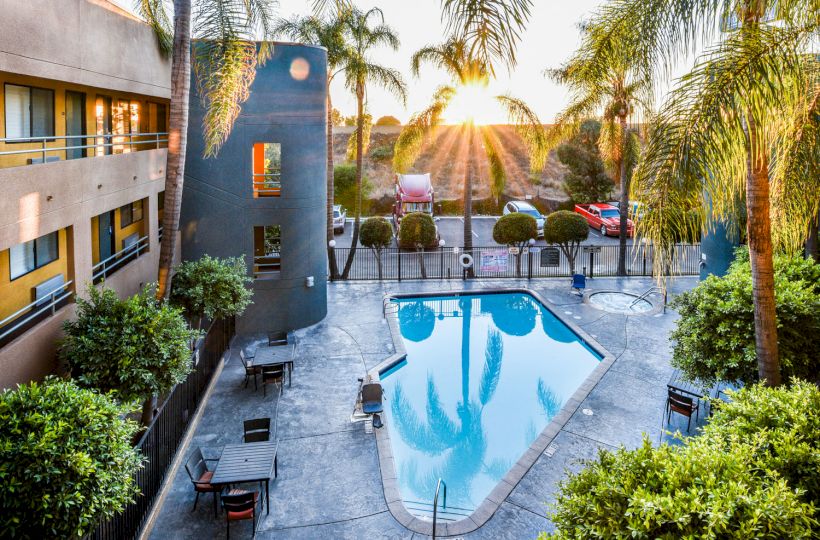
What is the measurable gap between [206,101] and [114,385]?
9.60 m

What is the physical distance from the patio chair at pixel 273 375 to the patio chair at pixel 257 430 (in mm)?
2403

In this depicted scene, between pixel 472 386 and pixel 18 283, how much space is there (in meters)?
9.84

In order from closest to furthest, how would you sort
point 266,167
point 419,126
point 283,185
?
point 283,185 < point 266,167 < point 419,126

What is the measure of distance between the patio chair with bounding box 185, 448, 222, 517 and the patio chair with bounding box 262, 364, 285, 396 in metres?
3.69

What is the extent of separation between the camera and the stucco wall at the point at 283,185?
16375mm

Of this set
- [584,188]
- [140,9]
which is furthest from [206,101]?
[584,188]

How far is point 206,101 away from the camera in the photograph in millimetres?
16188

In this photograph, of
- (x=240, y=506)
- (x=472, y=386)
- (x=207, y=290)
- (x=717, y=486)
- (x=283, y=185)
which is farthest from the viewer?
(x=283, y=185)

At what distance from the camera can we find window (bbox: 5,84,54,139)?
10.4m

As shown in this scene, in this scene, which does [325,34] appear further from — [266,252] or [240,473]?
[240,473]

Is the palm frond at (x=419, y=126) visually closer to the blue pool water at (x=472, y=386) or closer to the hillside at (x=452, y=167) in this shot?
the blue pool water at (x=472, y=386)

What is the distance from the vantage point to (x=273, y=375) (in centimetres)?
1305

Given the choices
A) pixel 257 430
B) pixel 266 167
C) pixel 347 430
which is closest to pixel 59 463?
pixel 257 430

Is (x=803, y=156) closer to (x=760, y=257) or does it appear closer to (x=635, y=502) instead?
(x=760, y=257)
